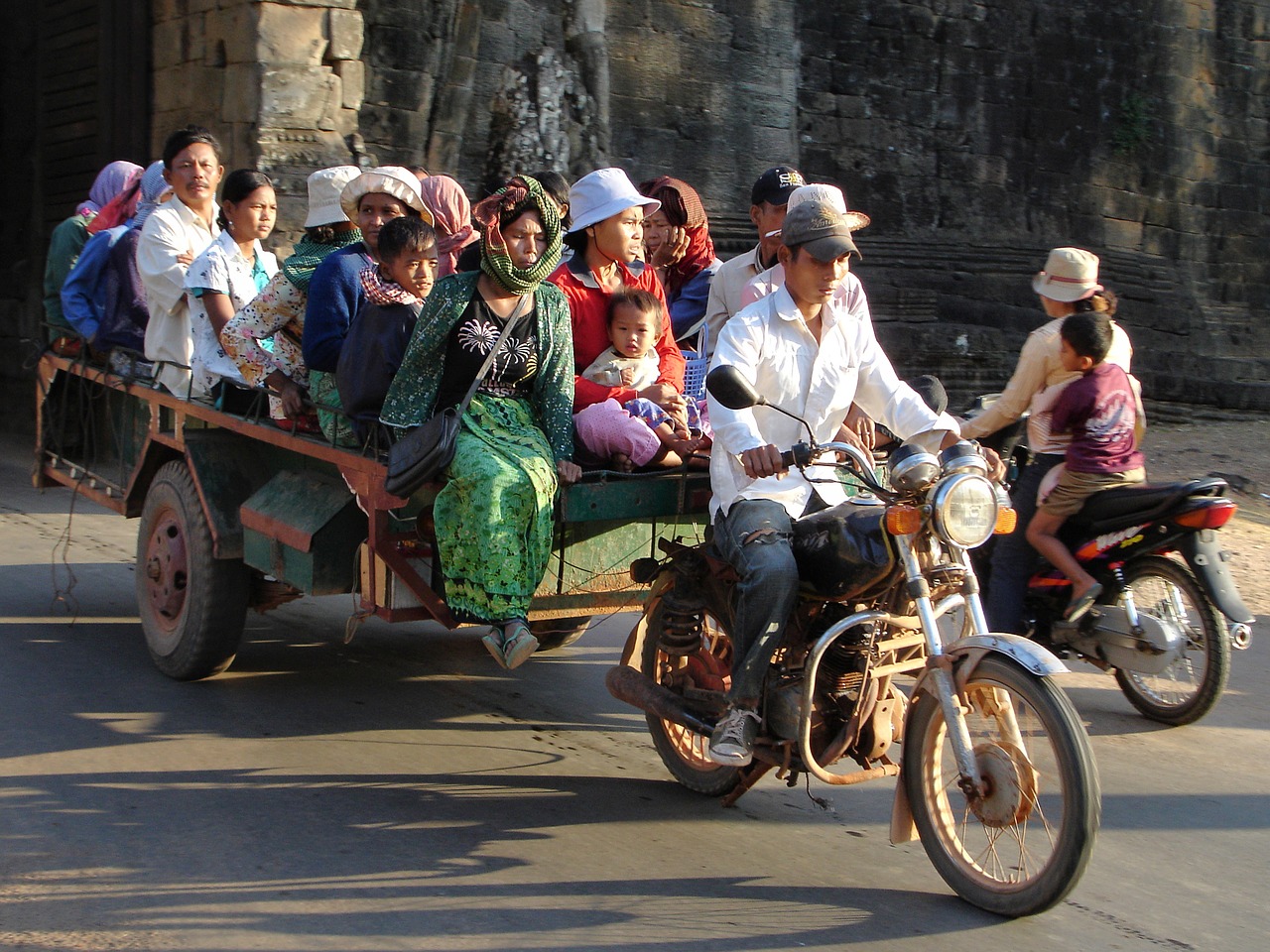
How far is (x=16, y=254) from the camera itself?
44.8 feet

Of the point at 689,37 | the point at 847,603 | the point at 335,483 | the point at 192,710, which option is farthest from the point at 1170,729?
the point at 689,37

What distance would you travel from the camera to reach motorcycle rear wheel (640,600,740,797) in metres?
4.33

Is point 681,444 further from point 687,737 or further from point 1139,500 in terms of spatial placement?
point 1139,500

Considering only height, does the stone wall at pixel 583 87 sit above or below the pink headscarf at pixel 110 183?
above

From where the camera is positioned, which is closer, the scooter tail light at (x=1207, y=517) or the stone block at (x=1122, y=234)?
the scooter tail light at (x=1207, y=517)

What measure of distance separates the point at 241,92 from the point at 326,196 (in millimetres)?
4860

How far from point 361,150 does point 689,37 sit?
449cm

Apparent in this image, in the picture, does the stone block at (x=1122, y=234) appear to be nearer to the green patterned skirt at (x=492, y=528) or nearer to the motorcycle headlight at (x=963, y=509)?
the green patterned skirt at (x=492, y=528)

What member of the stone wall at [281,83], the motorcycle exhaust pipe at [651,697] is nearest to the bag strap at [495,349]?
the motorcycle exhaust pipe at [651,697]

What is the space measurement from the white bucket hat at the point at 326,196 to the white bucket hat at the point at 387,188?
0.18m

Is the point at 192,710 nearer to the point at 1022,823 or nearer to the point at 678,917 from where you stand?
the point at 678,917

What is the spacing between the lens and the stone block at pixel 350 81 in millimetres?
10391

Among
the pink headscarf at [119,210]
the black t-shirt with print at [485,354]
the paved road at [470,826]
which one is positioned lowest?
the paved road at [470,826]

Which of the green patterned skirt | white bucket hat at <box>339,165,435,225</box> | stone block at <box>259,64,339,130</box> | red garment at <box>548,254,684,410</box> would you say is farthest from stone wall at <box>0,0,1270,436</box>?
the green patterned skirt
